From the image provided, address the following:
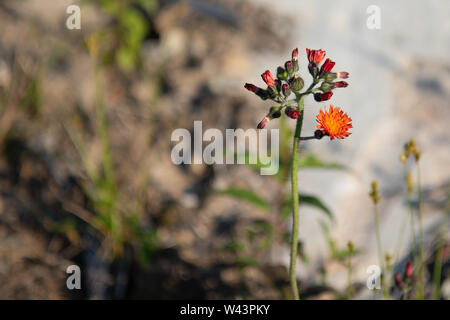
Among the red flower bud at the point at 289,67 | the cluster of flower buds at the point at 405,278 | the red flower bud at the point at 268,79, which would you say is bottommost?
the cluster of flower buds at the point at 405,278

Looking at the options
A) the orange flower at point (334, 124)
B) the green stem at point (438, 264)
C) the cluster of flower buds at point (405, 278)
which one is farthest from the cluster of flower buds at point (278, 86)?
the green stem at point (438, 264)

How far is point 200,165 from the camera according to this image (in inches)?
157

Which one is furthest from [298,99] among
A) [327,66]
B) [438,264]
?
[438,264]

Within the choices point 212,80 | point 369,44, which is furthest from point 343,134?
Answer: point 369,44

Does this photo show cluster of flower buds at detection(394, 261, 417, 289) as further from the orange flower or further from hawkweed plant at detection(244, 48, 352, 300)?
the orange flower

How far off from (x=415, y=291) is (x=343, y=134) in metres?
1.28

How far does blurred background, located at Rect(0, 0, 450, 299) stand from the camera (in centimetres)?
297

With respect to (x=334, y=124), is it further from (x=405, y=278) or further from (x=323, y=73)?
(x=405, y=278)

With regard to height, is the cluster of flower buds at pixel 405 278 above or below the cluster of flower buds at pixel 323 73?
below

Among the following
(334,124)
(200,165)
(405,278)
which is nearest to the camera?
(334,124)

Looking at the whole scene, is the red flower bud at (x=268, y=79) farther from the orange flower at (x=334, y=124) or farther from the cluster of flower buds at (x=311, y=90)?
the orange flower at (x=334, y=124)

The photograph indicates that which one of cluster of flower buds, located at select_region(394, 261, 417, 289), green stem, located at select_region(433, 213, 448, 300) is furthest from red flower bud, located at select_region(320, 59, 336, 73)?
green stem, located at select_region(433, 213, 448, 300)

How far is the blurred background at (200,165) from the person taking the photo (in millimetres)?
2975
